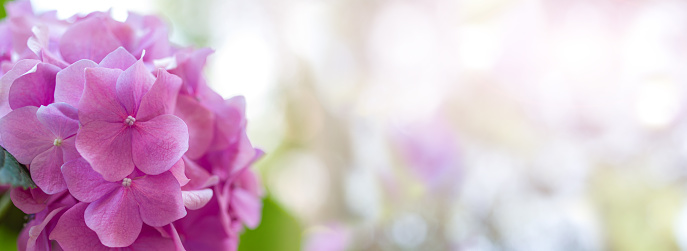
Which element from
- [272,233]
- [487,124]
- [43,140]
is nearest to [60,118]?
[43,140]

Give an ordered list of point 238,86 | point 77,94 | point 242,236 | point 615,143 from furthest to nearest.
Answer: point 238,86, point 615,143, point 242,236, point 77,94

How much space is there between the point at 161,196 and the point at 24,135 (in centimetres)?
4

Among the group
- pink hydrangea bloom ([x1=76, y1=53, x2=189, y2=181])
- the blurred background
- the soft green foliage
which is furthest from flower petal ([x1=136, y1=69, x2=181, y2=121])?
the blurred background

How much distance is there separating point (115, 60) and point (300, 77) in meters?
0.47

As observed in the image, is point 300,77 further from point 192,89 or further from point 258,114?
point 192,89

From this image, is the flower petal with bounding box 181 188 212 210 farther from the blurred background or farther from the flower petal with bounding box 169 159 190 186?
the blurred background

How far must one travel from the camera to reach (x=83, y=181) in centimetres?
14

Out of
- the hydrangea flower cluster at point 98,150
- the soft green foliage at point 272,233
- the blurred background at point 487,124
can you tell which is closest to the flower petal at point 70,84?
the hydrangea flower cluster at point 98,150

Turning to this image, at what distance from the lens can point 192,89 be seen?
0.17 m

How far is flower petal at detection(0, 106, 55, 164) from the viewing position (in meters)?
0.14

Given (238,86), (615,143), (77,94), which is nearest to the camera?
(77,94)

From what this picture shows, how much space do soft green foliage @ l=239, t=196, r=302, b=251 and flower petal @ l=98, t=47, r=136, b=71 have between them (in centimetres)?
16

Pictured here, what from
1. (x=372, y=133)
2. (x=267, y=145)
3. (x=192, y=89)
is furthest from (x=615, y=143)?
(x=192, y=89)

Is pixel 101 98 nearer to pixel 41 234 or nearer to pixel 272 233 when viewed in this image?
pixel 41 234
